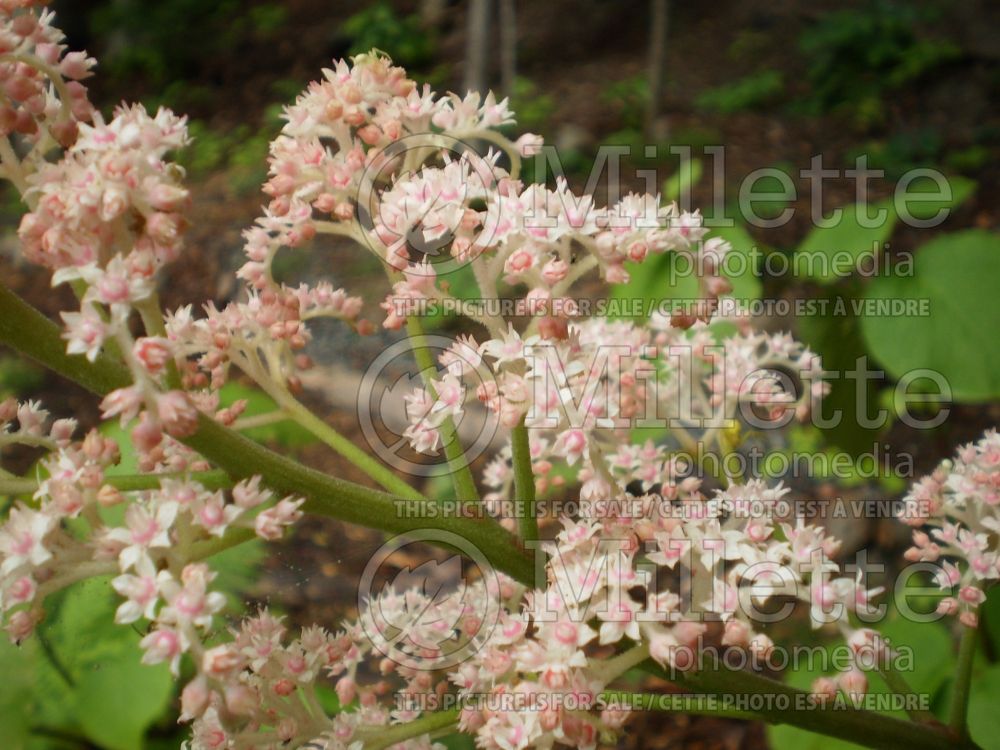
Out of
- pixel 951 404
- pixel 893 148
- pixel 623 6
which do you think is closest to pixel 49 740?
pixel 951 404

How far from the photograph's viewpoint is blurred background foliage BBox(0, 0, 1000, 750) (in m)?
1.83

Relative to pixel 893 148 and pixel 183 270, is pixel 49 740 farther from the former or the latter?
pixel 893 148

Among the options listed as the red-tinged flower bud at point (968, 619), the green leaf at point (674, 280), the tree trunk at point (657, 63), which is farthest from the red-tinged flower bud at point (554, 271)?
the tree trunk at point (657, 63)

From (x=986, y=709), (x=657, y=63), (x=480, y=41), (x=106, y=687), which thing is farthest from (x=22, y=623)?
(x=657, y=63)

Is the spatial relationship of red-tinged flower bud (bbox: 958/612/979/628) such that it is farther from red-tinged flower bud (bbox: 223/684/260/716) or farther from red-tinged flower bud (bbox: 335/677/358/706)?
red-tinged flower bud (bbox: 223/684/260/716)

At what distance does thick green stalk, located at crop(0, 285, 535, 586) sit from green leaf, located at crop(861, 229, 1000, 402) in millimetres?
1846

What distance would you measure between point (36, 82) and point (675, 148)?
18.0ft

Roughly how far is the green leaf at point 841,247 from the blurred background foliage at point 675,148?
11mm

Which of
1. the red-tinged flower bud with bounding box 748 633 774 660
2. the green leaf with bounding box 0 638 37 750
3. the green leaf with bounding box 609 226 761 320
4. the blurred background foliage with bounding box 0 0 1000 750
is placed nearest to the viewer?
the red-tinged flower bud with bounding box 748 633 774 660

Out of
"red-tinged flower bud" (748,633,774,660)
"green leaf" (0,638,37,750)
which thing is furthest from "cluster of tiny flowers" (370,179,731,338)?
"green leaf" (0,638,37,750)

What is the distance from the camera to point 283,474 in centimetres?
88

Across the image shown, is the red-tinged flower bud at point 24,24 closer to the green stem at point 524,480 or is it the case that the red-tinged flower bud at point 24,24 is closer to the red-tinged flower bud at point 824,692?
the green stem at point 524,480

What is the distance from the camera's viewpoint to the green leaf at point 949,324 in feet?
8.41

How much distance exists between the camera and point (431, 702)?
1.12 metres
